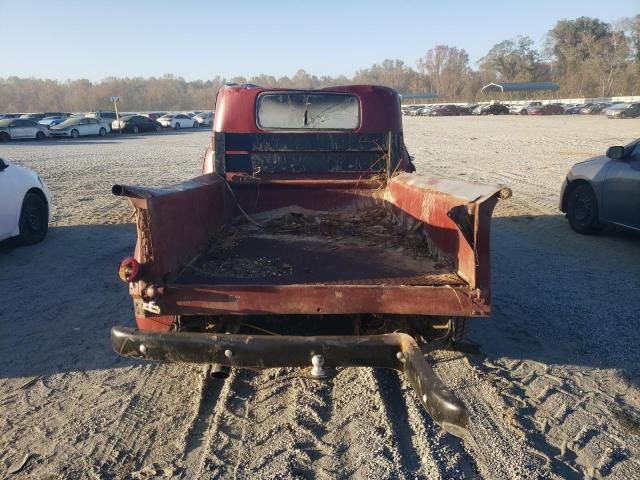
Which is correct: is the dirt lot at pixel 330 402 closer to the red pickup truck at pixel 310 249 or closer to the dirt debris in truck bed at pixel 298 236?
the red pickup truck at pixel 310 249

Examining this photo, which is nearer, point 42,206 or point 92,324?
point 92,324

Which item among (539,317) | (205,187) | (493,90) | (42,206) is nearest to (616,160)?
(539,317)

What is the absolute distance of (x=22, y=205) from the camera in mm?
7461

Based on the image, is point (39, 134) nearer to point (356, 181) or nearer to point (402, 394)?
point (356, 181)

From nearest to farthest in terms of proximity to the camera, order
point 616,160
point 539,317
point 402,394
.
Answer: point 402,394 < point 539,317 < point 616,160

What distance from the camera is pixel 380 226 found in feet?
17.0

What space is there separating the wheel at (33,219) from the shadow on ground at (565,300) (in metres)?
6.33

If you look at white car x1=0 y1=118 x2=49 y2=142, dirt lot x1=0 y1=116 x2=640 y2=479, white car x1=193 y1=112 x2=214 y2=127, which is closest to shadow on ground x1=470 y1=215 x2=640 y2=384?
dirt lot x1=0 y1=116 x2=640 y2=479

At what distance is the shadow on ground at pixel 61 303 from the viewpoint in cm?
417

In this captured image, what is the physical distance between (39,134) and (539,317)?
1408 inches

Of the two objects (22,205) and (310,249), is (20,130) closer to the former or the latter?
(22,205)

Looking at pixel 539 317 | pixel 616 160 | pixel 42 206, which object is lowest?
pixel 539 317

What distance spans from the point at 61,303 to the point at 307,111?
332cm

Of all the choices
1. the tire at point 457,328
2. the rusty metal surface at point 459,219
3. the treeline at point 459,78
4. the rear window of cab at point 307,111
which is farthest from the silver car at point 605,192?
the treeline at point 459,78
